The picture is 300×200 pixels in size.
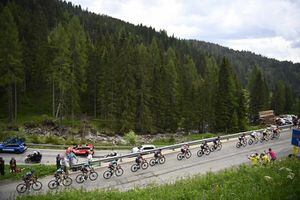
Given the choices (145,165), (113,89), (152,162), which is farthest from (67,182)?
(113,89)

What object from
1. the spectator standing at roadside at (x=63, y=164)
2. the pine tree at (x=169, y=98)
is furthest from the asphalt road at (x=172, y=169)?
the pine tree at (x=169, y=98)

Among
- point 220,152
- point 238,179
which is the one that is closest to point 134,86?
point 220,152

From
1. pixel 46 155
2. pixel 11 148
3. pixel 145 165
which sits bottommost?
pixel 46 155

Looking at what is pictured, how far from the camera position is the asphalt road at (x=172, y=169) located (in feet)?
76.8

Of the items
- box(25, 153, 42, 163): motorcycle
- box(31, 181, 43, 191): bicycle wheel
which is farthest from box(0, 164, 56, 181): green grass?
box(25, 153, 42, 163): motorcycle

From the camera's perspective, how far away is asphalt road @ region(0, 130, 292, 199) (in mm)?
23422

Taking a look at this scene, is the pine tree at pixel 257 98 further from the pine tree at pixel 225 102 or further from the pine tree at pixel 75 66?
the pine tree at pixel 75 66

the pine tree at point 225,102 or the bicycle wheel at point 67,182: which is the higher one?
the pine tree at point 225,102

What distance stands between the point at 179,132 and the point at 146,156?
3855cm

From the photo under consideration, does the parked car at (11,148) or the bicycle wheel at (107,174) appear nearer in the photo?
the bicycle wheel at (107,174)

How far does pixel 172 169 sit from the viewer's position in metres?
27.1

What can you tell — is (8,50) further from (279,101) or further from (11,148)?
(279,101)

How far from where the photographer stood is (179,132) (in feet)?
226

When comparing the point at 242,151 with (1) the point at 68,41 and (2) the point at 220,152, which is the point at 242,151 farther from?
(1) the point at 68,41
